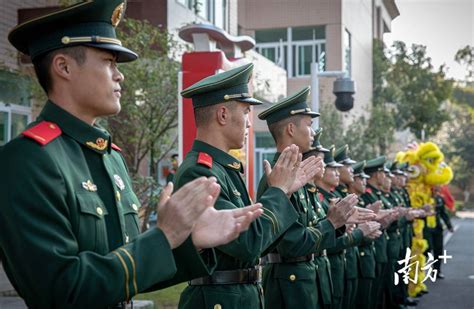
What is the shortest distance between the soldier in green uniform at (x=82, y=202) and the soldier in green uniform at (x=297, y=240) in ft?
7.31

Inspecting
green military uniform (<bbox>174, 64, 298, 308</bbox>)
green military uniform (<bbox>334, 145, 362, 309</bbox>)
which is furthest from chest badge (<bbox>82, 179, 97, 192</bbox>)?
green military uniform (<bbox>334, 145, 362, 309</bbox>)

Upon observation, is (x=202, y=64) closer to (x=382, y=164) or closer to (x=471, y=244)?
(x=382, y=164)

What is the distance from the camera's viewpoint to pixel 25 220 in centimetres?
222

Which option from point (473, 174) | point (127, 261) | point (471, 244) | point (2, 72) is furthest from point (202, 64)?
point (473, 174)

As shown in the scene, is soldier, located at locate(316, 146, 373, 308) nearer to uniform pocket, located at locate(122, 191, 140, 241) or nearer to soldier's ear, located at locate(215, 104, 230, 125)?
soldier's ear, located at locate(215, 104, 230, 125)

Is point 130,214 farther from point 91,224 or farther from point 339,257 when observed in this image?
point 339,257

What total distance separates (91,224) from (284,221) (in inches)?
53.2

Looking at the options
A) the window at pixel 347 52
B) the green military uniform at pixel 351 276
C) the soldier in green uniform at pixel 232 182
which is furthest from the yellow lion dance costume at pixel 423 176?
the window at pixel 347 52

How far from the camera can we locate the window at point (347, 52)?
28.3 m

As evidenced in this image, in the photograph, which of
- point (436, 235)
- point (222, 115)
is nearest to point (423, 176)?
point (436, 235)

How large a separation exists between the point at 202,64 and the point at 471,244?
53.8ft

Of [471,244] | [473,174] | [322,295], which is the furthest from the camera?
[473,174]

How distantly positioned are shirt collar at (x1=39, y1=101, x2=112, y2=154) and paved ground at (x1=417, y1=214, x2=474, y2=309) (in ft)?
30.2

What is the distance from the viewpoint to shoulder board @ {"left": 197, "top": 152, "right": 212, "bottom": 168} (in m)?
3.87
